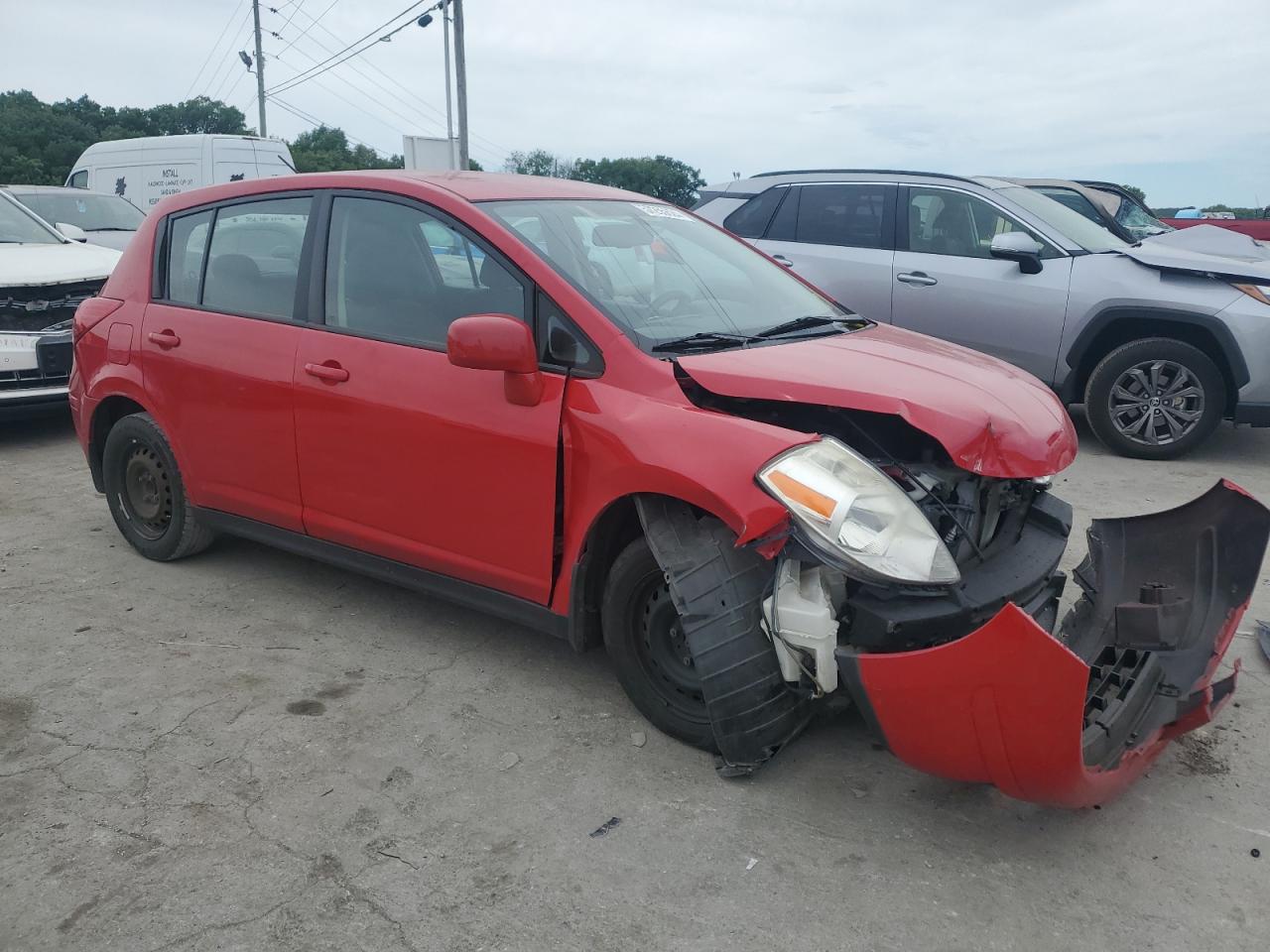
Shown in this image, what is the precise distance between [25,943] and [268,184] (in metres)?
2.96

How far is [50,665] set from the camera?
3.85 m

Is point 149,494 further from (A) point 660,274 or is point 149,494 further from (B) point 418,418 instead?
(A) point 660,274

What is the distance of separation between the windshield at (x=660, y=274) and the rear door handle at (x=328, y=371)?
80 cm

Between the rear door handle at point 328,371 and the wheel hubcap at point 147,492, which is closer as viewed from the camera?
the rear door handle at point 328,371

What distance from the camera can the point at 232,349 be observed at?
4184mm

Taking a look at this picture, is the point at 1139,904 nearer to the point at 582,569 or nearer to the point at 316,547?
the point at 582,569

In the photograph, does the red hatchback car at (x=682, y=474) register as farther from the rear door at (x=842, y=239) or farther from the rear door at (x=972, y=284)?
the rear door at (x=842, y=239)

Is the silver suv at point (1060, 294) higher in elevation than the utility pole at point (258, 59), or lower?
lower

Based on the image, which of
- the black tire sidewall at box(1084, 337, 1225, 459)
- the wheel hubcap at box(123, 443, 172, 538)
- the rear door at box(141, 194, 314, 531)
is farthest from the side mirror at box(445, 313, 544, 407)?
the black tire sidewall at box(1084, 337, 1225, 459)

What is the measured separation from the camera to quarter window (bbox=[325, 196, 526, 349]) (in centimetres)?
353

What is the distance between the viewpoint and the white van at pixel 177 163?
14.9m

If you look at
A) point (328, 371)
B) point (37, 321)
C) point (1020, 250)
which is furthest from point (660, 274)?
point (37, 321)

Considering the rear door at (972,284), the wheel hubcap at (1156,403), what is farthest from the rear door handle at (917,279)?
the wheel hubcap at (1156,403)

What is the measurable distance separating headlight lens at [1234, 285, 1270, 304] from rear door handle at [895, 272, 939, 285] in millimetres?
1874
